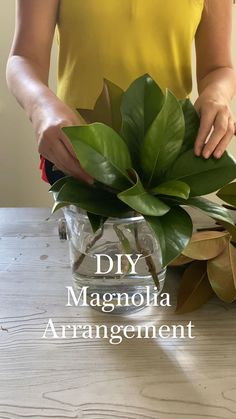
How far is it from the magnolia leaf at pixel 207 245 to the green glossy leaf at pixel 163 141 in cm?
12

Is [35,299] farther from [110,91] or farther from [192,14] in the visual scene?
[192,14]

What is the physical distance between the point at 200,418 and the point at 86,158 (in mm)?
261

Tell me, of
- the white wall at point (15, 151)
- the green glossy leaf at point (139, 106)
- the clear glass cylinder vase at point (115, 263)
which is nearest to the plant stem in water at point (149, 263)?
the clear glass cylinder vase at point (115, 263)

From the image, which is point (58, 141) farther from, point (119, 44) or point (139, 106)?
point (119, 44)

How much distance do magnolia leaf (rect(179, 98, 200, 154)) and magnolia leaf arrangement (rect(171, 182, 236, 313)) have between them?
0.08 meters

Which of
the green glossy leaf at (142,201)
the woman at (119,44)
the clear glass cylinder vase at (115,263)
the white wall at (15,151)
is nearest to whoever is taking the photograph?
the green glossy leaf at (142,201)

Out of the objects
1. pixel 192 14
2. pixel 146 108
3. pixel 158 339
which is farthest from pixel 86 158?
pixel 192 14

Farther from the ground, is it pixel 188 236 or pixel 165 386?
pixel 188 236

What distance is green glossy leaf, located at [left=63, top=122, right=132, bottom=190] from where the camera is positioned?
0.44 metres

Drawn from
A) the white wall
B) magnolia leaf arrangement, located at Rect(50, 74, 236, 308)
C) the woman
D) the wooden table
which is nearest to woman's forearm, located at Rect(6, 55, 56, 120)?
the woman

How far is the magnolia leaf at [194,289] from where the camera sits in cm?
58

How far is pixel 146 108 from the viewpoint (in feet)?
1.65

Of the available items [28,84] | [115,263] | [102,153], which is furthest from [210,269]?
[28,84]

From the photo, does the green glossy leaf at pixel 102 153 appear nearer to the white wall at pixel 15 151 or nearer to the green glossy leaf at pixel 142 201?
the green glossy leaf at pixel 142 201
